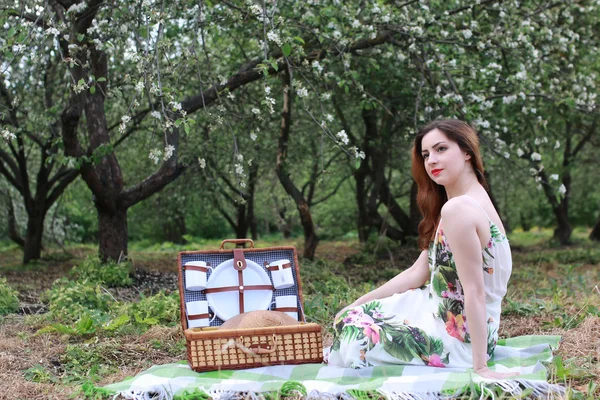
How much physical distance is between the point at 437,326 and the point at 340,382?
55cm

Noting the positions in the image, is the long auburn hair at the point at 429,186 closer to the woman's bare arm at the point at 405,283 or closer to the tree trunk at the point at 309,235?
the woman's bare arm at the point at 405,283

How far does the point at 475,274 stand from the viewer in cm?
301

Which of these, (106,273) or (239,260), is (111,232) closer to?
(106,273)

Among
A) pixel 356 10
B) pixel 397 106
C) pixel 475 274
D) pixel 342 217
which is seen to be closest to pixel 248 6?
pixel 356 10

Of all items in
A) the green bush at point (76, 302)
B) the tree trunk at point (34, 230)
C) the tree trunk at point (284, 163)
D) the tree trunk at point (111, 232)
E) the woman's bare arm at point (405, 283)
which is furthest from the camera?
the tree trunk at point (34, 230)

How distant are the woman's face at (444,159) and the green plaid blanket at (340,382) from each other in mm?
904

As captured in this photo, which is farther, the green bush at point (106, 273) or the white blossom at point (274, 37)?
the green bush at point (106, 273)

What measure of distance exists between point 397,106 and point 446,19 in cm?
162

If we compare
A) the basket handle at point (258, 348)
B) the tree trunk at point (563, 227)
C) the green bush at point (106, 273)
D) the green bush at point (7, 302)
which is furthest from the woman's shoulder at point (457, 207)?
the tree trunk at point (563, 227)

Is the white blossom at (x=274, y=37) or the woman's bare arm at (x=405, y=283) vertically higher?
the white blossom at (x=274, y=37)

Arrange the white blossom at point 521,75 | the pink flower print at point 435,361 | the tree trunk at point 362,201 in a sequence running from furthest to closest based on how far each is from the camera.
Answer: the tree trunk at point 362,201 → the white blossom at point 521,75 → the pink flower print at point 435,361

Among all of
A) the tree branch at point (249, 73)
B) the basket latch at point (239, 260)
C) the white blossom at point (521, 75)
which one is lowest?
the basket latch at point (239, 260)

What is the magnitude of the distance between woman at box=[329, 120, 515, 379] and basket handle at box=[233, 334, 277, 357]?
30 cm

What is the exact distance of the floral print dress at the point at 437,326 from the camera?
10.5ft
